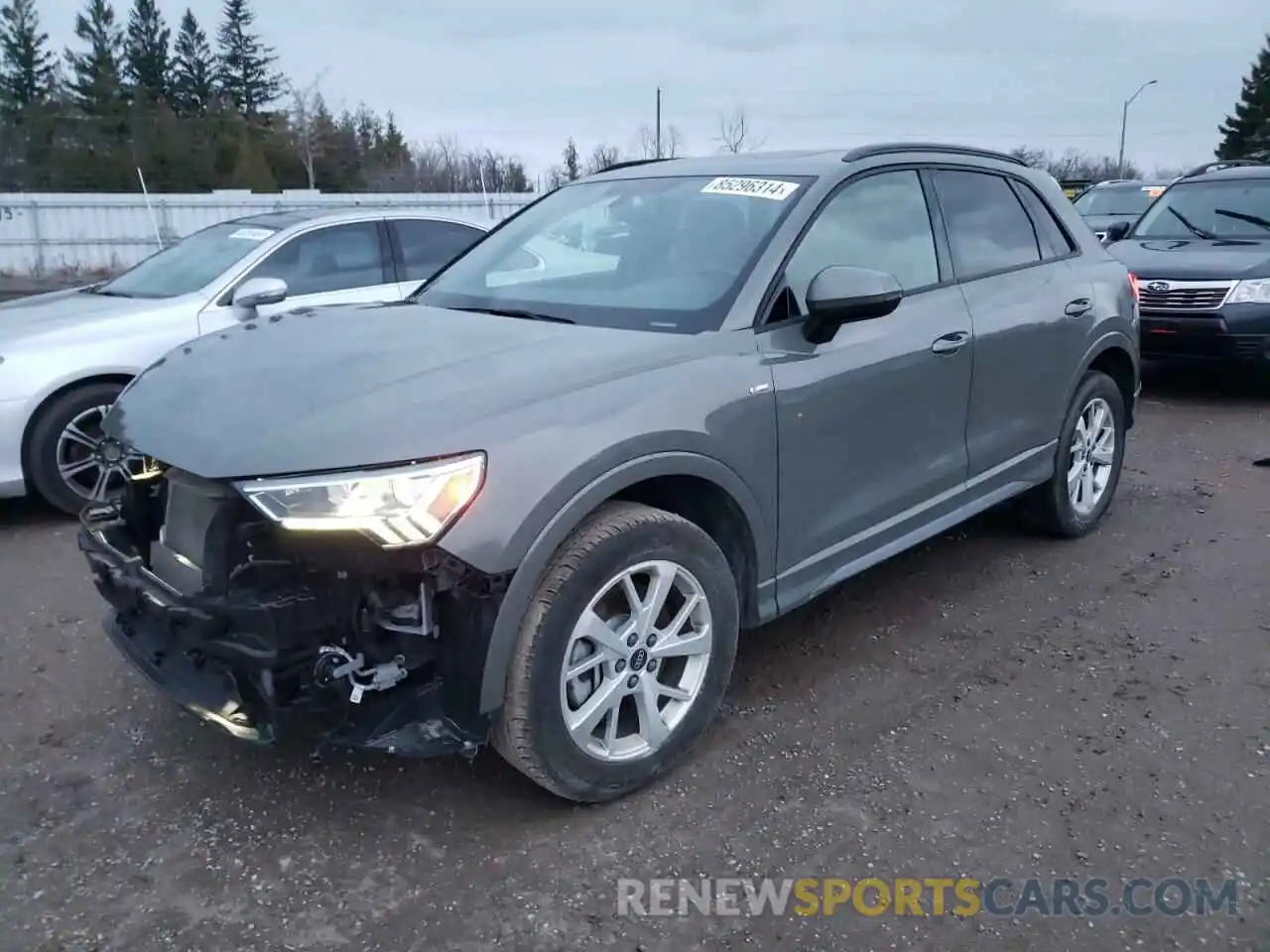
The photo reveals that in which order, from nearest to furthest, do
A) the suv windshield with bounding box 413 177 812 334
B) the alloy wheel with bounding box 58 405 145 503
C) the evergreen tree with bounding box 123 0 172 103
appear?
the suv windshield with bounding box 413 177 812 334, the alloy wheel with bounding box 58 405 145 503, the evergreen tree with bounding box 123 0 172 103

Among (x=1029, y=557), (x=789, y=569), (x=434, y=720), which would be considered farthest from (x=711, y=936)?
(x=1029, y=557)

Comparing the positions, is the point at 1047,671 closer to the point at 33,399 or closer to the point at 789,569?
the point at 789,569

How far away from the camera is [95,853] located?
2.83m

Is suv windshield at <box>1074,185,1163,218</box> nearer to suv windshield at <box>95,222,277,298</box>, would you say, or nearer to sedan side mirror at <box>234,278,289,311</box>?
suv windshield at <box>95,222,277,298</box>

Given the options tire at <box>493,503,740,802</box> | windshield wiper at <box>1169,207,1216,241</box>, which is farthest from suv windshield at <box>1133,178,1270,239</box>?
tire at <box>493,503,740,802</box>

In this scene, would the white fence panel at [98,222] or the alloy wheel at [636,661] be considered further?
the white fence panel at [98,222]

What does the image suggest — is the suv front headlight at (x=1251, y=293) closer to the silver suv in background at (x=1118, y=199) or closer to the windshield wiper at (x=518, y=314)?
the windshield wiper at (x=518, y=314)

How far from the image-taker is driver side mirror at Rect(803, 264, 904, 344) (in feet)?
10.7

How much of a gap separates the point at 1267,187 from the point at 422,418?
29.4 ft

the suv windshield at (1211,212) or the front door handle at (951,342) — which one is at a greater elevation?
the suv windshield at (1211,212)

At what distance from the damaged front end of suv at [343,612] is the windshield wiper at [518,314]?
101 cm

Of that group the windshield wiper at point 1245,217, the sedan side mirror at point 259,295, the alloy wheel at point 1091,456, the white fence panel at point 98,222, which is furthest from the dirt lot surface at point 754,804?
the white fence panel at point 98,222

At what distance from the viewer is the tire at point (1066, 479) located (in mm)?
4875

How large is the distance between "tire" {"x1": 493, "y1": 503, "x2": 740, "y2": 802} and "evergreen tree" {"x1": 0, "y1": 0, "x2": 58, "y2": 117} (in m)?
63.3
